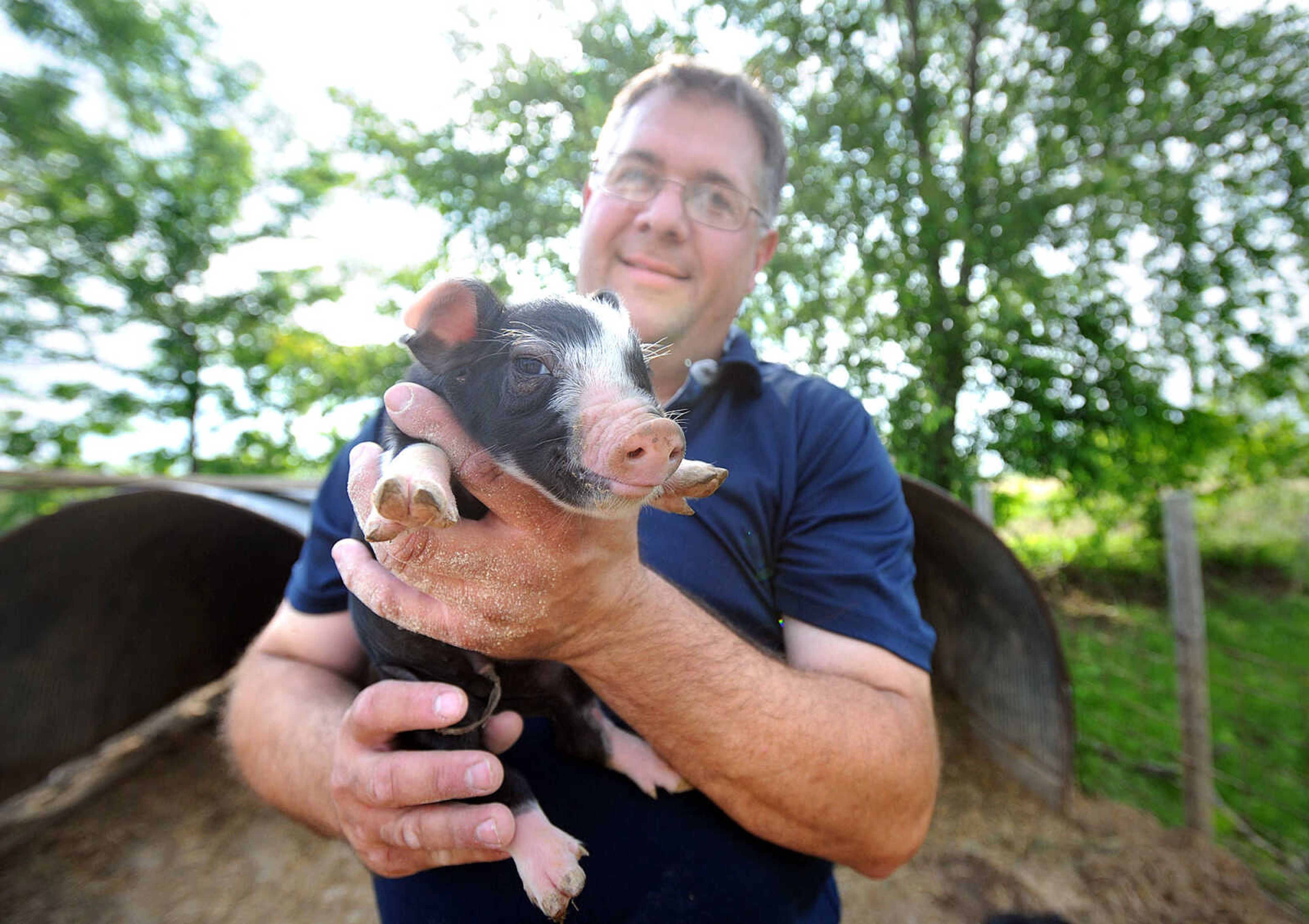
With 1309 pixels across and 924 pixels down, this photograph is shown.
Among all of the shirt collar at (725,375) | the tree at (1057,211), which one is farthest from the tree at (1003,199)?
the shirt collar at (725,375)

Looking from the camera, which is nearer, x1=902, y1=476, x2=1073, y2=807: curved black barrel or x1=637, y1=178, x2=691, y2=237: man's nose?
x1=637, y1=178, x2=691, y2=237: man's nose

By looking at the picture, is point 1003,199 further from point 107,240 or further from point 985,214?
point 107,240

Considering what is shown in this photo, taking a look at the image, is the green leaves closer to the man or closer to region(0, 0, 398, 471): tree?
region(0, 0, 398, 471): tree

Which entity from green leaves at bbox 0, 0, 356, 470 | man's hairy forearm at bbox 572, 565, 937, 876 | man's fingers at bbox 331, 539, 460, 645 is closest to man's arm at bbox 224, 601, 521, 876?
man's fingers at bbox 331, 539, 460, 645

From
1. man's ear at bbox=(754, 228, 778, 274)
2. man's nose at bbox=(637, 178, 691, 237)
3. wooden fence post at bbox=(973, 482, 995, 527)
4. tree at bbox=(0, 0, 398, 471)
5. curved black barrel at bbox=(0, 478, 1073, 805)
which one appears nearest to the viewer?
man's nose at bbox=(637, 178, 691, 237)

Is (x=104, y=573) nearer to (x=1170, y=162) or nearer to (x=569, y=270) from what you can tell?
(x=569, y=270)

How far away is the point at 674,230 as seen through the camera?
70.5 inches

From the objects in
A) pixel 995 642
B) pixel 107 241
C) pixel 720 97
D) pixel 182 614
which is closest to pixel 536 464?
pixel 720 97

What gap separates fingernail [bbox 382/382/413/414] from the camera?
114 cm

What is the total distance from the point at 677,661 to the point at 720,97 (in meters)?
1.55

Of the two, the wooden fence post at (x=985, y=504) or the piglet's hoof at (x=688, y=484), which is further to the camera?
the wooden fence post at (x=985, y=504)

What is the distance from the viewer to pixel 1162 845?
356 cm

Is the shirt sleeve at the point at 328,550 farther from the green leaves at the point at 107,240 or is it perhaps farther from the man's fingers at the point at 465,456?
the green leaves at the point at 107,240

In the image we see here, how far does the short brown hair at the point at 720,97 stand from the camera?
1.96m
